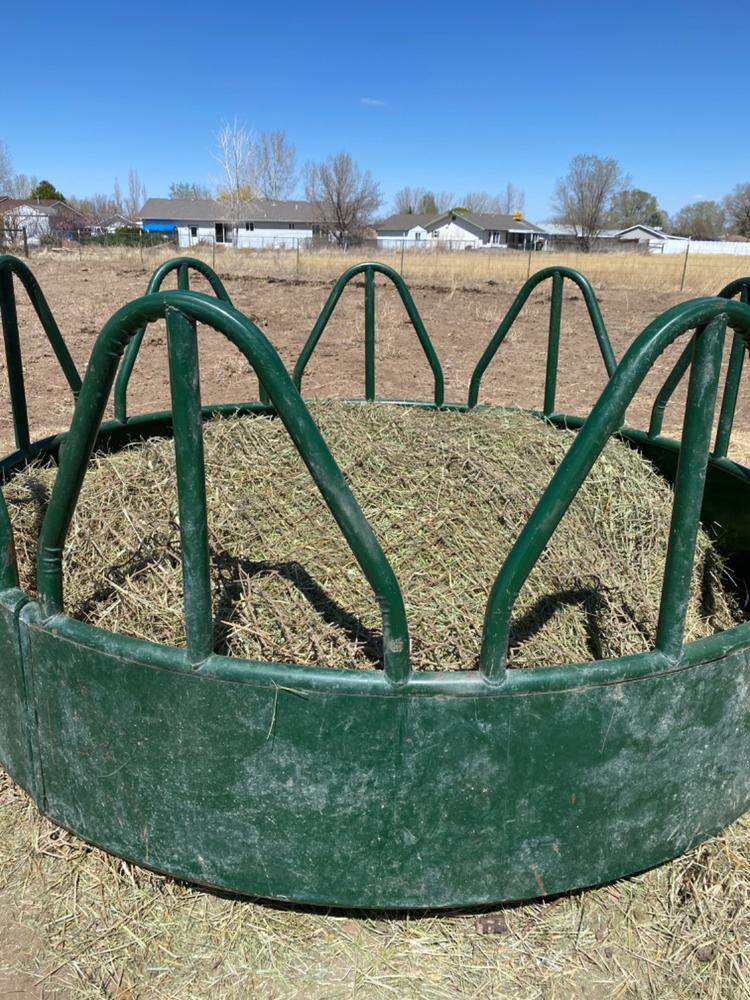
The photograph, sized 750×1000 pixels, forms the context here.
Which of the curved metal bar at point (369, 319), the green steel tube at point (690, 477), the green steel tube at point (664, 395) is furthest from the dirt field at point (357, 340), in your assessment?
the green steel tube at point (690, 477)

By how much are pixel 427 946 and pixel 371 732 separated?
64 cm

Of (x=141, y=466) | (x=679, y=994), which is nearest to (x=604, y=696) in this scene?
(x=679, y=994)

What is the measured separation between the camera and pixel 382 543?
8.87 feet

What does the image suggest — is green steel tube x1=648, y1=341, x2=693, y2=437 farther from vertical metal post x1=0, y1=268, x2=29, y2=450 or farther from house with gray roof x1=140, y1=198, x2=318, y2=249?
house with gray roof x1=140, y1=198, x2=318, y2=249

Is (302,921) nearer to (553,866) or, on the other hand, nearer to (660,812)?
(553,866)

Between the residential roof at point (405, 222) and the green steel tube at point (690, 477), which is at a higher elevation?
the residential roof at point (405, 222)

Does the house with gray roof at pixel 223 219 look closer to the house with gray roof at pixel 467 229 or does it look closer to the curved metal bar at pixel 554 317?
the house with gray roof at pixel 467 229

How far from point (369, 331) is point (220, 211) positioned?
7820 cm

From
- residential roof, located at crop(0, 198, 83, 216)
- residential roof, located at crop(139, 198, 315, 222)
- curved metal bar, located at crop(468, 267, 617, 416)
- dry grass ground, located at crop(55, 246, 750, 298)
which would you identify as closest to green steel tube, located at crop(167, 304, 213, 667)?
curved metal bar, located at crop(468, 267, 617, 416)

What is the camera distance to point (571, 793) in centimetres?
182

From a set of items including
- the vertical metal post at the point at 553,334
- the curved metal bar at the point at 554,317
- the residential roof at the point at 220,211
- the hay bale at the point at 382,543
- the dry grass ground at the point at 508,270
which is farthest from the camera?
the residential roof at the point at 220,211

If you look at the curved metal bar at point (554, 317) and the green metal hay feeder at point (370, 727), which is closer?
the green metal hay feeder at point (370, 727)

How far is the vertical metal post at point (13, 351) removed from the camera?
277cm

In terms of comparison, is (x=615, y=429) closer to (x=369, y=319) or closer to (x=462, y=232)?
(x=369, y=319)
